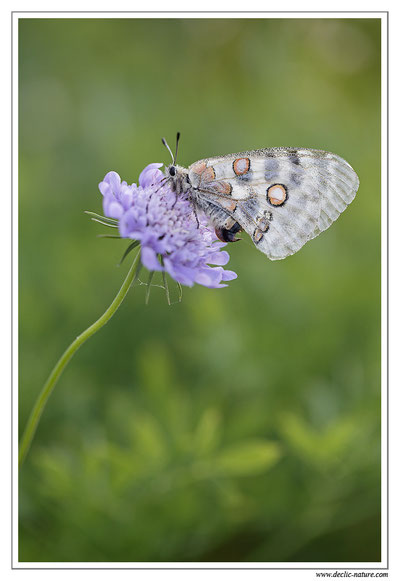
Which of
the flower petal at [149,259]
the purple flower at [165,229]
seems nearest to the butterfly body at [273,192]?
the purple flower at [165,229]

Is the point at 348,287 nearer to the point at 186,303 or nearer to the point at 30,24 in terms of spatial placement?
the point at 186,303

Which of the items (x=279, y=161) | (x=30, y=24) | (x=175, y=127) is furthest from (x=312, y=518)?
(x=30, y=24)

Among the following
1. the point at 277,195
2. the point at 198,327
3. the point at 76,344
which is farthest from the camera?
the point at 198,327

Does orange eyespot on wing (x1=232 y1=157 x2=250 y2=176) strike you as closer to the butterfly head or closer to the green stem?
the butterfly head

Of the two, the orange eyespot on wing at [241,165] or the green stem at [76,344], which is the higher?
the orange eyespot on wing at [241,165]

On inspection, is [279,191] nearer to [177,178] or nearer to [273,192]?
[273,192]

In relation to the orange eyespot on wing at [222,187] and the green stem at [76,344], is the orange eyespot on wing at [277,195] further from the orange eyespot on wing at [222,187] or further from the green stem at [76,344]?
the green stem at [76,344]

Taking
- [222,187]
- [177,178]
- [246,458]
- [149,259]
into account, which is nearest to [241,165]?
[222,187]
